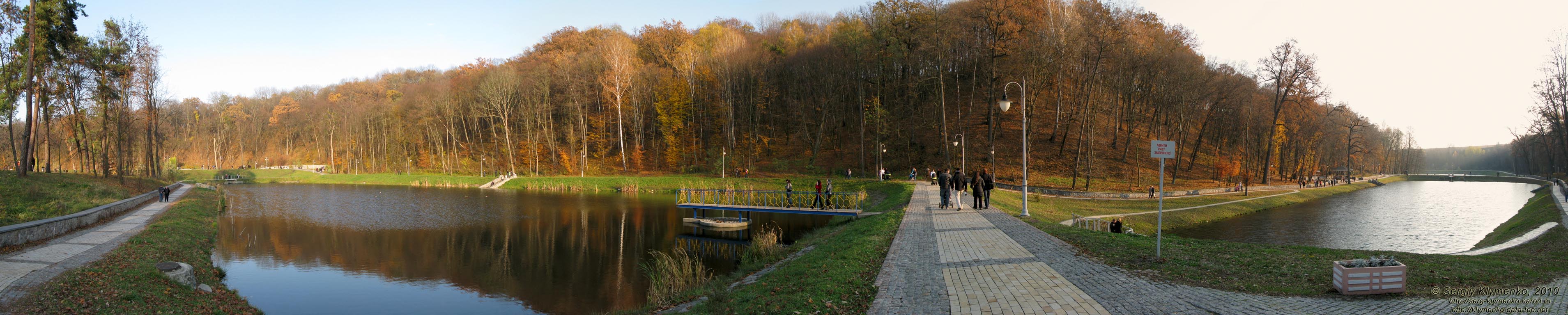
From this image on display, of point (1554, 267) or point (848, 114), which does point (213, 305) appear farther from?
point (848, 114)

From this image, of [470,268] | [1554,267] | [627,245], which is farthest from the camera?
[627,245]

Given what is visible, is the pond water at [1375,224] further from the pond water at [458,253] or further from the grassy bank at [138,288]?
the grassy bank at [138,288]

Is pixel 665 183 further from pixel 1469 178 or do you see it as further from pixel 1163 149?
pixel 1469 178

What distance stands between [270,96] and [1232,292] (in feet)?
431

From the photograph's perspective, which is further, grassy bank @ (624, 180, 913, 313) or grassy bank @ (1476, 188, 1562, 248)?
grassy bank @ (1476, 188, 1562, 248)

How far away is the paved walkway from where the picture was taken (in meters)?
9.58

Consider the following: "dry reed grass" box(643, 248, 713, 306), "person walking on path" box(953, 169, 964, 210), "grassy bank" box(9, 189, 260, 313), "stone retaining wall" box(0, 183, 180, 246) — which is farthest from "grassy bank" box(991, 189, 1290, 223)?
"stone retaining wall" box(0, 183, 180, 246)

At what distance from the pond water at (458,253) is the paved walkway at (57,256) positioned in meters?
2.29

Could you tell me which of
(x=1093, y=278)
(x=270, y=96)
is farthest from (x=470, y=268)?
(x=270, y=96)

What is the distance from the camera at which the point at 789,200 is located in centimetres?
2708

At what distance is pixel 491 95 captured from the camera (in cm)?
5656

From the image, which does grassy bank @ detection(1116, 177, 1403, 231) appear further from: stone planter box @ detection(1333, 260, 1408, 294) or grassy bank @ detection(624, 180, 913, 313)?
stone planter box @ detection(1333, 260, 1408, 294)

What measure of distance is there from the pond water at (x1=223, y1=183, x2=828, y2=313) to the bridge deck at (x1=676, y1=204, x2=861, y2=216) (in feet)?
2.18

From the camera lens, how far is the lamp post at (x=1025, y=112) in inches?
656
